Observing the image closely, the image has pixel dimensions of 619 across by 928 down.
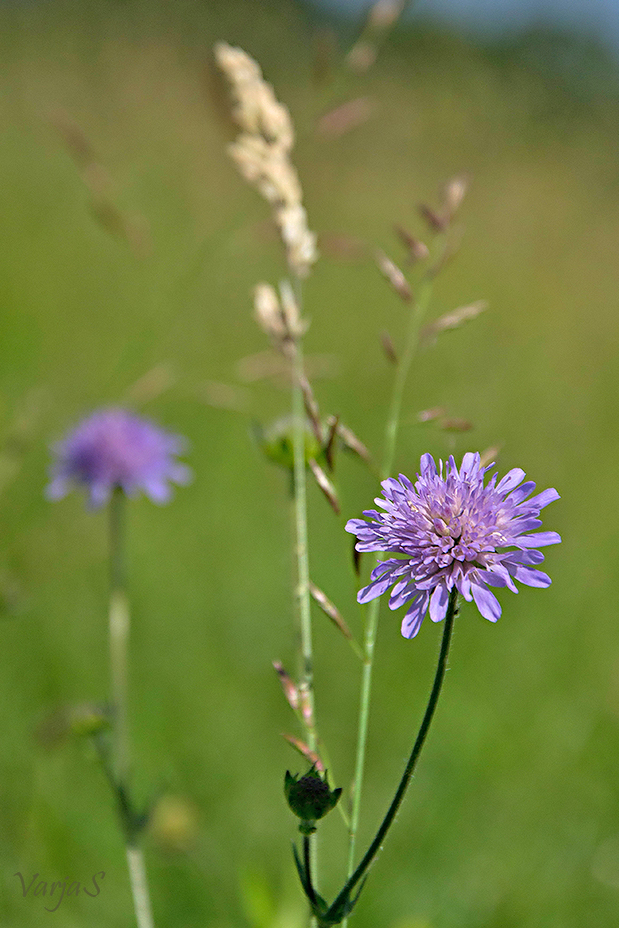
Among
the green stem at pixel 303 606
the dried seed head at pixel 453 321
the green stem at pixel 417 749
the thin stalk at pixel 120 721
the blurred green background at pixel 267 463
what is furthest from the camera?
the blurred green background at pixel 267 463

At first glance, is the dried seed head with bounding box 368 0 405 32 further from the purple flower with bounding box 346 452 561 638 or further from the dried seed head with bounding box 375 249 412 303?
the purple flower with bounding box 346 452 561 638

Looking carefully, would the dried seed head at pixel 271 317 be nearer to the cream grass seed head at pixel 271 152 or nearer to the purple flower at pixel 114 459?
the cream grass seed head at pixel 271 152

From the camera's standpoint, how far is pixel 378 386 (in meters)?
4.54

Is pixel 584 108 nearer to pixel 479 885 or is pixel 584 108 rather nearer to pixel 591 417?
pixel 591 417

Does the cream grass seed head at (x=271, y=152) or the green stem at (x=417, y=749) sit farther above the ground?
the cream grass seed head at (x=271, y=152)

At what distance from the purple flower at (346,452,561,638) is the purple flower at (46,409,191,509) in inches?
49.1

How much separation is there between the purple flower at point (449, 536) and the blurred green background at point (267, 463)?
407 millimetres

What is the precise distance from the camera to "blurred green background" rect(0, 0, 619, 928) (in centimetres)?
189

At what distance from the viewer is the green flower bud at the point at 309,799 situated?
35.9 inches

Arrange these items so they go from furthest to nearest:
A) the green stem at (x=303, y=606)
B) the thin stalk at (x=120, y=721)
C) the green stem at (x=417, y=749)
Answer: the thin stalk at (x=120, y=721) < the green stem at (x=303, y=606) < the green stem at (x=417, y=749)

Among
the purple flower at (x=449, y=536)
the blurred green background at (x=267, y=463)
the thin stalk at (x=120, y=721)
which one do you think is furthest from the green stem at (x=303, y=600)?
the thin stalk at (x=120, y=721)

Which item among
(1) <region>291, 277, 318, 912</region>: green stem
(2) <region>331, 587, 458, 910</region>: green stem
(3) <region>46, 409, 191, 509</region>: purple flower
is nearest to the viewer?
(2) <region>331, 587, 458, 910</region>: green stem
